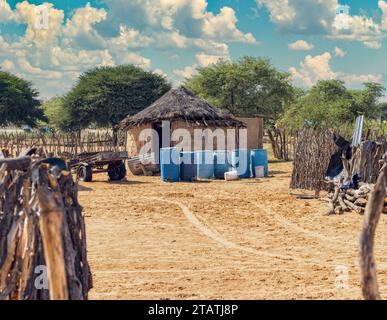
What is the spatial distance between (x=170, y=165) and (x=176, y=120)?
143 inches

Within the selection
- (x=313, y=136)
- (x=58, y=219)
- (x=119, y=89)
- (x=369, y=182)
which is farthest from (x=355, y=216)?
(x=119, y=89)

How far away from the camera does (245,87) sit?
3666 centimetres

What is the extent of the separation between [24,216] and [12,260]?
1.19 feet

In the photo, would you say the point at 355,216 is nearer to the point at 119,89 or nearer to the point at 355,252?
the point at 355,252

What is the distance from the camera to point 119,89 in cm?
4200

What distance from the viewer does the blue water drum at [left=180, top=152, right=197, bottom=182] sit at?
65.9 ft

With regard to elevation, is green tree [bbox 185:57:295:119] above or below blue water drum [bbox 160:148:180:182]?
above

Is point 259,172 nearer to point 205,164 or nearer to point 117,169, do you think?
point 205,164

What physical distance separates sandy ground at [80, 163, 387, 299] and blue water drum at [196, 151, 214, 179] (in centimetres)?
375

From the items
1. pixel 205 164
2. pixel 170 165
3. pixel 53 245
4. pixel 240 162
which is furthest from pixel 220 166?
pixel 53 245

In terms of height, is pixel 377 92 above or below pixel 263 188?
above

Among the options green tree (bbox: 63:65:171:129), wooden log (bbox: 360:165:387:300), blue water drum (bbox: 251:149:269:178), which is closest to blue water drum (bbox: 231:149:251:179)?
blue water drum (bbox: 251:149:269:178)

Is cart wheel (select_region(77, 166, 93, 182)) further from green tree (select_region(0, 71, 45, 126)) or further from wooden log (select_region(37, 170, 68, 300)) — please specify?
green tree (select_region(0, 71, 45, 126))

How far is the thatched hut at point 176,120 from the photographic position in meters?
23.1
